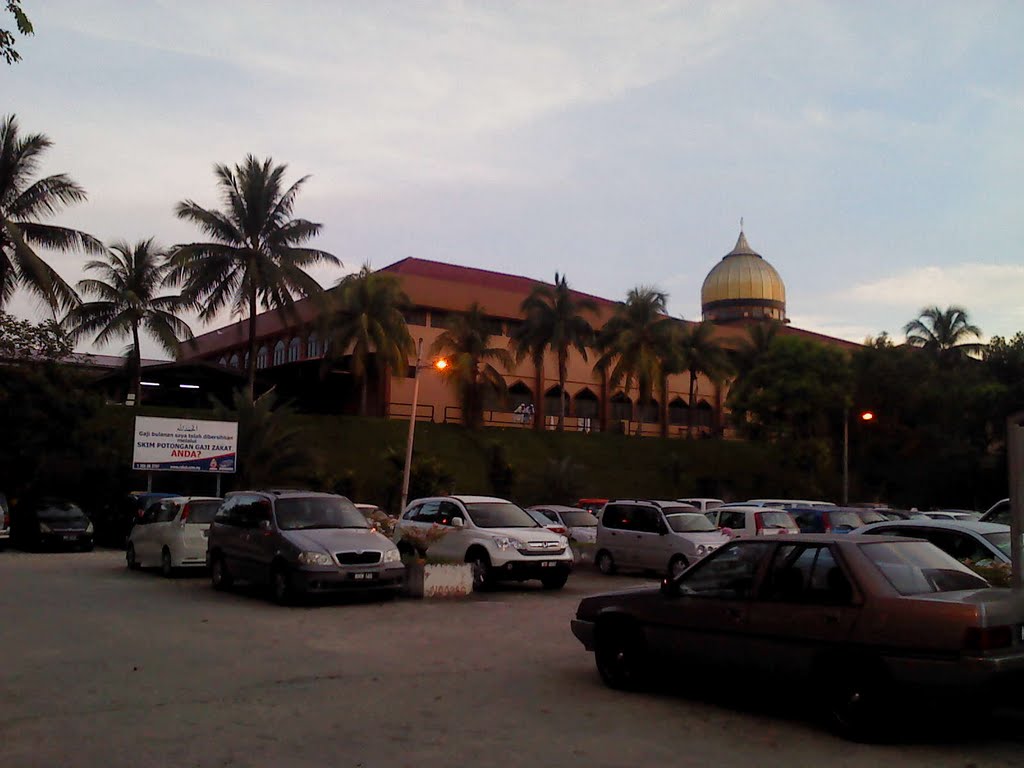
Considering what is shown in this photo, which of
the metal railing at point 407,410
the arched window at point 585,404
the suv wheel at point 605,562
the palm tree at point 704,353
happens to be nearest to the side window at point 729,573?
the suv wheel at point 605,562

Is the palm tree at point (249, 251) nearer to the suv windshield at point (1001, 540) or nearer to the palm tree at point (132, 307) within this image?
the palm tree at point (132, 307)

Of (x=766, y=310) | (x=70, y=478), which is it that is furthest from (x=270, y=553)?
(x=766, y=310)

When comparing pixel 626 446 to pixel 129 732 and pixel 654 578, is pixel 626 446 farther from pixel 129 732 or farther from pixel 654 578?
pixel 129 732

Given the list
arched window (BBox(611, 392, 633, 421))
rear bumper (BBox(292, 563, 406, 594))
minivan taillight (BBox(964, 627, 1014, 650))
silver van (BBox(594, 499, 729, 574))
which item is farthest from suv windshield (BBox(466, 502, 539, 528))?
arched window (BBox(611, 392, 633, 421))

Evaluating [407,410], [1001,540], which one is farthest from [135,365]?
[1001,540]

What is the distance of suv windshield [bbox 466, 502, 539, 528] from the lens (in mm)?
18328

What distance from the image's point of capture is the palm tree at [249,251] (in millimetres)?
42406

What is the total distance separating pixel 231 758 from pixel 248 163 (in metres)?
39.5

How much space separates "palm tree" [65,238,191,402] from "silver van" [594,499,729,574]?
27.2m

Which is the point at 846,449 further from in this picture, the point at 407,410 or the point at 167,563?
the point at 167,563

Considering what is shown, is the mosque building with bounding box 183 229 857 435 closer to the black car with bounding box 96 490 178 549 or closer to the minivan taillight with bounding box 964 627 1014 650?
the black car with bounding box 96 490 178 549

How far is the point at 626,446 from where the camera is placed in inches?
2189

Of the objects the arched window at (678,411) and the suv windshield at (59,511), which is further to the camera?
the arched window at (678,411)

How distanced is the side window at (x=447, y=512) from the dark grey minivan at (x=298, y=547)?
2262 mm
